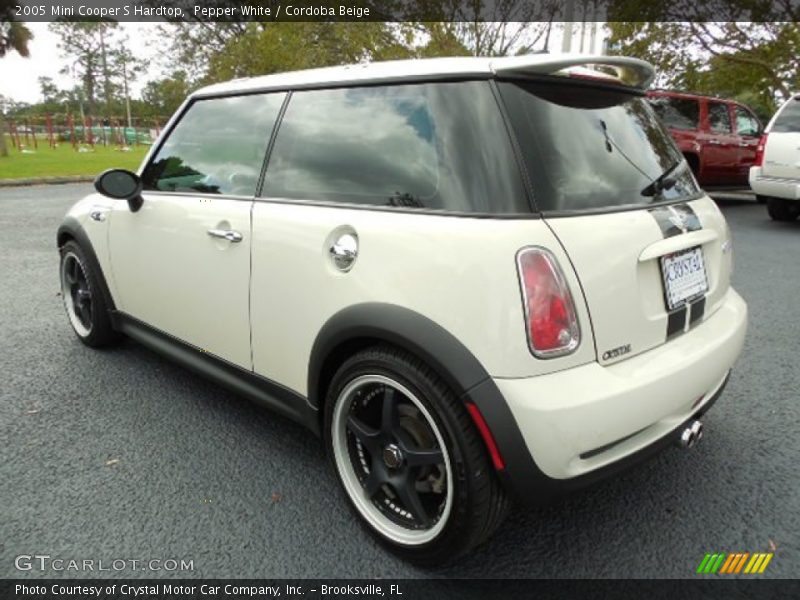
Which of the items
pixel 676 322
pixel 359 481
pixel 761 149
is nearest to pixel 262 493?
pixel 359 481

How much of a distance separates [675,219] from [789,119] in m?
8.04

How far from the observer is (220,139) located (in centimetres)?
266

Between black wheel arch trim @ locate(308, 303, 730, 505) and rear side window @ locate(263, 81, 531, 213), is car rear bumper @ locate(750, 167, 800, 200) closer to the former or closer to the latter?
black wheel arch trim @ locate(308, 303, 730, 505)

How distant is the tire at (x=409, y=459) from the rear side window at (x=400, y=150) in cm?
52

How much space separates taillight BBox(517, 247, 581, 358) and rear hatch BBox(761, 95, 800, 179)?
833 centimetres

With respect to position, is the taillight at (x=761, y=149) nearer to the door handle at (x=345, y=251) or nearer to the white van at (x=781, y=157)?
the white van at (x=781, y=157)

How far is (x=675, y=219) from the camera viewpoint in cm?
202

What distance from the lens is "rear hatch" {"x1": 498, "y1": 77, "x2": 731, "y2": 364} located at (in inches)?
67.9

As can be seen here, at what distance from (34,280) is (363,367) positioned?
16.0 feet

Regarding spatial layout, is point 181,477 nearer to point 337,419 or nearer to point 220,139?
point 337,419

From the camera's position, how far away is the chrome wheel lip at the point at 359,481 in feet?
Result: 5.77

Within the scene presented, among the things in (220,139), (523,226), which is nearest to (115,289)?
(220,139)

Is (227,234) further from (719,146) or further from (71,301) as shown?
(719,146)

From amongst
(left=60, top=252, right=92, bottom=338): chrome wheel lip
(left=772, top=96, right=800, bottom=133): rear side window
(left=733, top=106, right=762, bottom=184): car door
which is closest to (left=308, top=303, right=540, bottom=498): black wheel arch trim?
(left=60, top=252, right=92, bottom=338): chrome wheel lip
